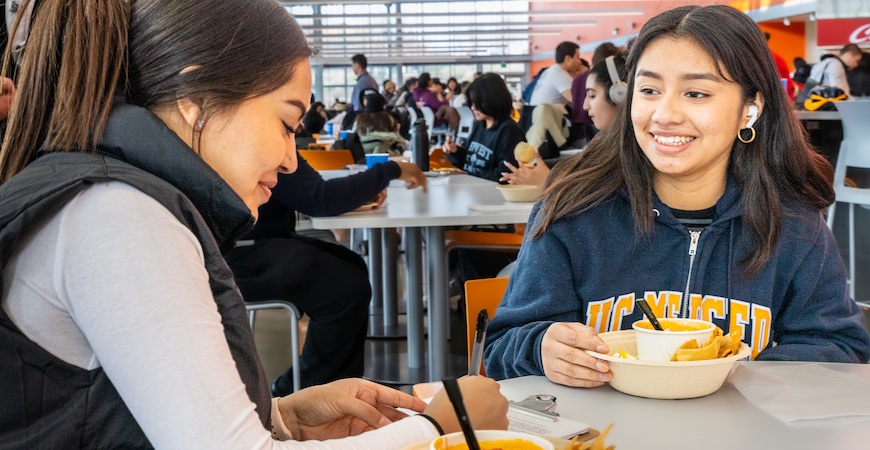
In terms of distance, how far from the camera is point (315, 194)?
284cm

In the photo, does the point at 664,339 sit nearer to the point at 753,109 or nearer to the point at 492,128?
the point at 753,109

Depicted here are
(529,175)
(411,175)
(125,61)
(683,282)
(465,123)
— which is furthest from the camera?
(465,123)

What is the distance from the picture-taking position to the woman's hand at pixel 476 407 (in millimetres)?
938

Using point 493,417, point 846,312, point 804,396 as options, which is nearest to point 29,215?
point 493,417

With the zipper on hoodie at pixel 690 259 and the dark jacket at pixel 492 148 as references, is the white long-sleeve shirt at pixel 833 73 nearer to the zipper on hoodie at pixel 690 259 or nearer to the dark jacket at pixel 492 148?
the dark jacket at pixel 492 148

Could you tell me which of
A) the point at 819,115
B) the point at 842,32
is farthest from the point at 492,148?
the point at 842,32

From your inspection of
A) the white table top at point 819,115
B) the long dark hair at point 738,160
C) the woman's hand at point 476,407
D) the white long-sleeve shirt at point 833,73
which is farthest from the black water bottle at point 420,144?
the white long-sleeve shirt at point 833,73

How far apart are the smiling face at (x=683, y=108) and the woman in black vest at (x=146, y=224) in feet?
2.30

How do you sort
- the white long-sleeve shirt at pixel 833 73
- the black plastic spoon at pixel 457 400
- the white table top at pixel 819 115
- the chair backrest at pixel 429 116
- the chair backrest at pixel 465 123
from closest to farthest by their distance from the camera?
the black plastic spoon at pixel 457 400
the white table top at pixel 819 115
the chair backrest at pixel 465 123
the white long-sleeve shirt at pixel 833 73
the chair backrest at pixel 429 116

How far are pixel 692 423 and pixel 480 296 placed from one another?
30.5 inches

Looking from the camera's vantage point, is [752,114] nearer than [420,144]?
Yes

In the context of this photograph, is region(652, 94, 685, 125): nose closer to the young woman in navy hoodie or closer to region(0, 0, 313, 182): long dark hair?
the young woman in navy hoodie

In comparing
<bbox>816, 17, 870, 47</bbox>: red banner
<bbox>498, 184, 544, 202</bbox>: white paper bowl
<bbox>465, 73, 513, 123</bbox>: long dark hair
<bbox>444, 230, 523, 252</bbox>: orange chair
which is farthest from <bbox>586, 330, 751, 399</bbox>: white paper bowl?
<bbox>816, 17, 870, 47</bbox>: red banner

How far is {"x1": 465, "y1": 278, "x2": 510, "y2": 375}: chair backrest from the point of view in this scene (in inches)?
69.0
